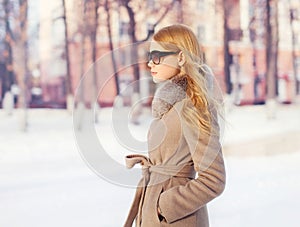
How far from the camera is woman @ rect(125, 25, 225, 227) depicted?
32.0 inches

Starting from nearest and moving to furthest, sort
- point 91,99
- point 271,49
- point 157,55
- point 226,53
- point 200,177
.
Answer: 1. point 200,177
2. point 157,55
3. point 91,99
4. point 226,53
5. point 271,49

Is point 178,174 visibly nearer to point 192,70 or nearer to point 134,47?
point 192,70

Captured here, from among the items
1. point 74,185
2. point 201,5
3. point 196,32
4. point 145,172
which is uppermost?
point 201,5

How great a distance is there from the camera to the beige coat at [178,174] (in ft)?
2.65

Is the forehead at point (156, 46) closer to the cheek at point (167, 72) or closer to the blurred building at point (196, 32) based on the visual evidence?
the cheek at point (167, 72)

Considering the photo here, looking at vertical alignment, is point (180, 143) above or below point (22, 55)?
below

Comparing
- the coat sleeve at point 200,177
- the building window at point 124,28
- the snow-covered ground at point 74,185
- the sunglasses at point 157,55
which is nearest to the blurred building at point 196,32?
the building window at point 124,28

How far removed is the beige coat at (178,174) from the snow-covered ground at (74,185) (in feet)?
2.17

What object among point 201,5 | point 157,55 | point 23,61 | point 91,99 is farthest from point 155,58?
point 201,5

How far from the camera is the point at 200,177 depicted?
81 centimetres

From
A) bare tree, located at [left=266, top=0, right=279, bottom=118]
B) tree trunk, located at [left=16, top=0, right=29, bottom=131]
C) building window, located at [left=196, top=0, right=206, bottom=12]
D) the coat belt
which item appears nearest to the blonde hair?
the coat belt

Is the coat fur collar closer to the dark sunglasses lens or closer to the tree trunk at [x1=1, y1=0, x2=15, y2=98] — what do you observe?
the dark sunglasses lens

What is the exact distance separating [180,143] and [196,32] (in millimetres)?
1173

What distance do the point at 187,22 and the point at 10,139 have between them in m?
0.84
